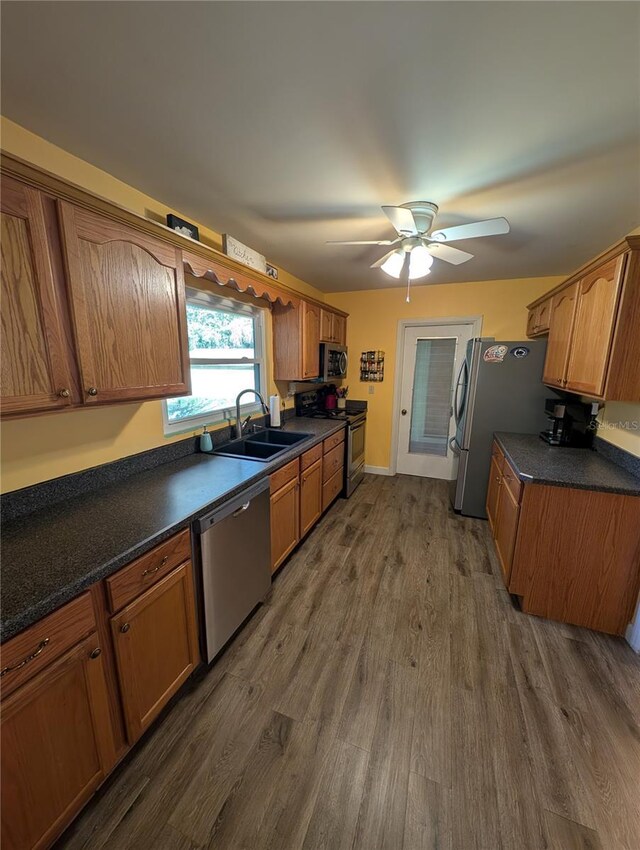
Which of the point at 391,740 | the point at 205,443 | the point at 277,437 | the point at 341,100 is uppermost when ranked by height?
the point at 341,100

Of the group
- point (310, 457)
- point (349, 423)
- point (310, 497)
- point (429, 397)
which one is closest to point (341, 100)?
point (310, 457)

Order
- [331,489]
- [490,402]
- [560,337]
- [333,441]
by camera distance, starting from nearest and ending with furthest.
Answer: [560,337] < [490,402] < [333,441] < [331,489]

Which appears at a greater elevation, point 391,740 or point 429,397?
point 429,397

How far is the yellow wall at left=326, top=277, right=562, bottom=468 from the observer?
3.49m

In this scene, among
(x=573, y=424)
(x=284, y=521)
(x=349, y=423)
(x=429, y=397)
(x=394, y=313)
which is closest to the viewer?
(x=284, y=521)

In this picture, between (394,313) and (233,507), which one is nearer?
(233,507)

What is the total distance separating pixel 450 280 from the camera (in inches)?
139

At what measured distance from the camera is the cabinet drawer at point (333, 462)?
297cm

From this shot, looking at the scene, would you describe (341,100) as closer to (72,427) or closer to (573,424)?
(72,427)

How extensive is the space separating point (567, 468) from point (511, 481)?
331mm

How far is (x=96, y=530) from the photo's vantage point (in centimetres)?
121

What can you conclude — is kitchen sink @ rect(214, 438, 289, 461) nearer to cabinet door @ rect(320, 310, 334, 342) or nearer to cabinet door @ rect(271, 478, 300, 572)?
cabinet door @ rect(271, 478, 300, 572)

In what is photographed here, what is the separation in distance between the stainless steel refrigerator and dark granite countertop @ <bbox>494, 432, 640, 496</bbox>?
393mm

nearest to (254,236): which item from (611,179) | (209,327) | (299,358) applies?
(209,327)
